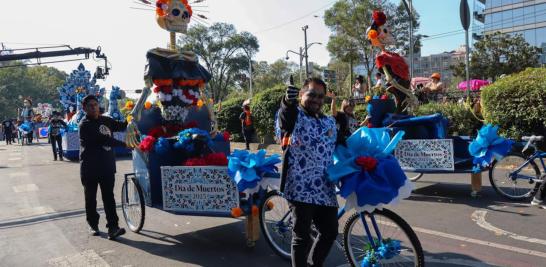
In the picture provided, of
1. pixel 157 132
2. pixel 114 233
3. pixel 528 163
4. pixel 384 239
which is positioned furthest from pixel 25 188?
pixel 528 163

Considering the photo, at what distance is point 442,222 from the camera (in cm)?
591

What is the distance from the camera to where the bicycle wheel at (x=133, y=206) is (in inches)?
232

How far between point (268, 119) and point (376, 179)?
13797 mm

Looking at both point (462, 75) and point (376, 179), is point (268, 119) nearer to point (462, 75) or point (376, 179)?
point (376, 179)

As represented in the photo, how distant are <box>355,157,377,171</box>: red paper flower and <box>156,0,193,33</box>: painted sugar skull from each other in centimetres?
389

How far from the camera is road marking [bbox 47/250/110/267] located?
4.96 meters

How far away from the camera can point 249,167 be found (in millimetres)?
4469

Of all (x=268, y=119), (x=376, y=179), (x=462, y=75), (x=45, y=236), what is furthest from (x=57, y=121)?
(x=462, y=75)

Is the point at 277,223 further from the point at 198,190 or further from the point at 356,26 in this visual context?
the point at 356,26

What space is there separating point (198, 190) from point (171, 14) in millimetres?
2591

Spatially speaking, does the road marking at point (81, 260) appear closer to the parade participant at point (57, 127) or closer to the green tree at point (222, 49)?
the parade participant at point (57, 127)

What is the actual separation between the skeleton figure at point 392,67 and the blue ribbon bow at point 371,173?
4.81m

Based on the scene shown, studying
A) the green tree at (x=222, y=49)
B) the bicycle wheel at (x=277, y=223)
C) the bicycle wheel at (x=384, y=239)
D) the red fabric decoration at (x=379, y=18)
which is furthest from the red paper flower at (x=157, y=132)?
the green tree at (x=222, y=49)

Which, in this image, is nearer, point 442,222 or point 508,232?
point 508,232
